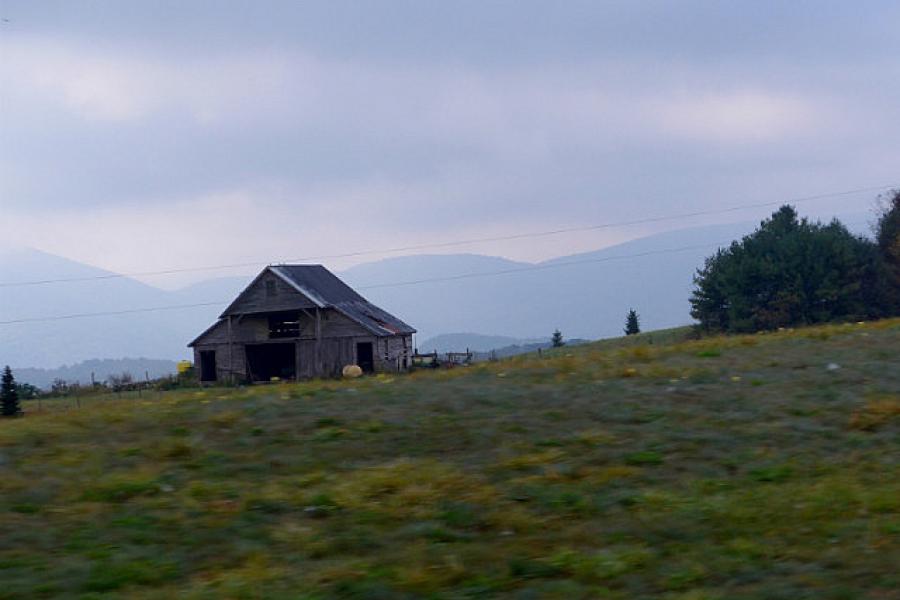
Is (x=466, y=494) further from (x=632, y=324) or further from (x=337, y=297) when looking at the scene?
(x=632, y=324)

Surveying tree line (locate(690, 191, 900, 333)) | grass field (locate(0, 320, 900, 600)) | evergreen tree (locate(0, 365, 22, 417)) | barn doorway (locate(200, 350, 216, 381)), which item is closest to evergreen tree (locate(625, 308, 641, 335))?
tree line (locate(690, 191, 900, 333))

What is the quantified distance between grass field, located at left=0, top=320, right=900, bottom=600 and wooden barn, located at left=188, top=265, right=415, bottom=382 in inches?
1616

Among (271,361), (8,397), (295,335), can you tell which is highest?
(295,335)

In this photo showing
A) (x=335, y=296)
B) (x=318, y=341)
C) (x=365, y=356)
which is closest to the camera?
(x=318, y=341)

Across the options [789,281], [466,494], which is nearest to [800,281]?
[789,281]

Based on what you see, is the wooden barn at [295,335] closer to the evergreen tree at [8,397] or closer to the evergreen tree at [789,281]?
the evergreen tree at [8,397]

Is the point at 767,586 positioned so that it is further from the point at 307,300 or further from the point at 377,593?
the point at 307,300

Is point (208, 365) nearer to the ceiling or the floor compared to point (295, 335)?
nearer to the floor

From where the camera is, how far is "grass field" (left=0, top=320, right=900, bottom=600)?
6285mm

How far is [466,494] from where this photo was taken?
25.5ft

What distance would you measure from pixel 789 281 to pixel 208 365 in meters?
33.1

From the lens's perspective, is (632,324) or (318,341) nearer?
(318,341)

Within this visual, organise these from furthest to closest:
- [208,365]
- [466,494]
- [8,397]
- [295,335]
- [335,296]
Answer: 1. [208,365]
2. [335,296]
3. [295,335]
4. [8,397]
5. [466,494]

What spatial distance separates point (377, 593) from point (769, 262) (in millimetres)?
55637
